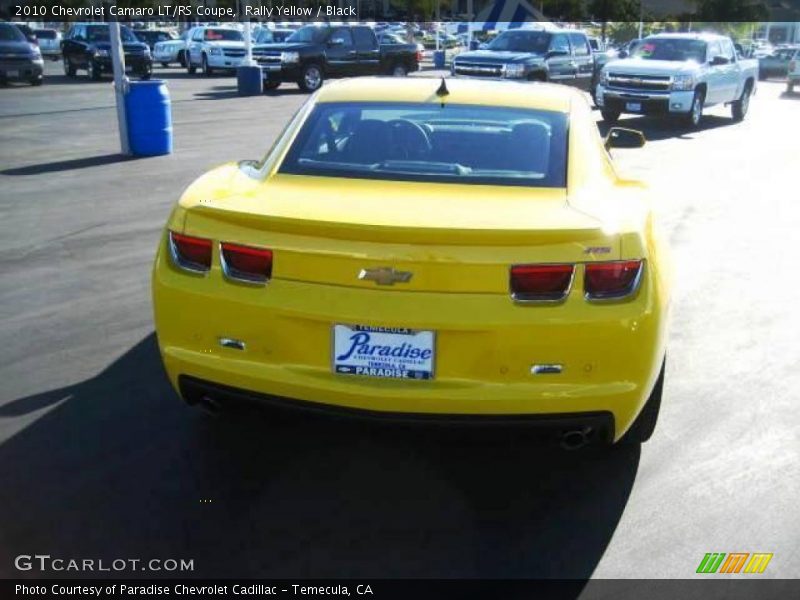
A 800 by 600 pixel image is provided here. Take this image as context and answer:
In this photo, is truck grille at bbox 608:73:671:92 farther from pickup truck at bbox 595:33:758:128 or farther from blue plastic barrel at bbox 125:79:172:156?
blue plastic barrel at bbox 125:79:172:156

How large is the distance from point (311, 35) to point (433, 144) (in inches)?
945

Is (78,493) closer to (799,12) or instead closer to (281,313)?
(281,313)

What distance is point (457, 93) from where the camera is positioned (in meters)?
4.60

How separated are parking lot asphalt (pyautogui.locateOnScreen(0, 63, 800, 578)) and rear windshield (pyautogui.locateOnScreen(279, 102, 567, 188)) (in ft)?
3.88

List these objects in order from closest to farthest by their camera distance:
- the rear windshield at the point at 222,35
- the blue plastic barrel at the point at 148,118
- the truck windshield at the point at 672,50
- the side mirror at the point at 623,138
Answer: the side mirror at the point at 623,138
the blue plastic barrel at the point at 148,118
the truck windshield at the point at 672,50
the rear windshield at the point at 222,35

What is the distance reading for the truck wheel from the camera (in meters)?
26.3

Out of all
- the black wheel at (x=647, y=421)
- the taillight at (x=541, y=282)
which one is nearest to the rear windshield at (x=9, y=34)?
the black wheel at (x=647, y=421)

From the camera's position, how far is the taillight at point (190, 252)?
11.5 feet

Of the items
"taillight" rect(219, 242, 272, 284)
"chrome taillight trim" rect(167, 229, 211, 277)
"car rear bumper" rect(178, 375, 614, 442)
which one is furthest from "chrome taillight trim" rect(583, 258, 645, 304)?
"chrome taillight trim" rect(167, 229, 211, 277)

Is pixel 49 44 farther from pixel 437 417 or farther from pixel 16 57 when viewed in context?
pixel 437 417

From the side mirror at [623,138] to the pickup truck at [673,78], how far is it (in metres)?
12.2

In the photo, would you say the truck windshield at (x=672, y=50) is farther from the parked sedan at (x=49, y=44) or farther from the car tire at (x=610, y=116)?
the parked sedan at (x=49, y=44)

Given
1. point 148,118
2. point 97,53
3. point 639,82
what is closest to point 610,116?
point 639,82

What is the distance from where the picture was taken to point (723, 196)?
10.8m
